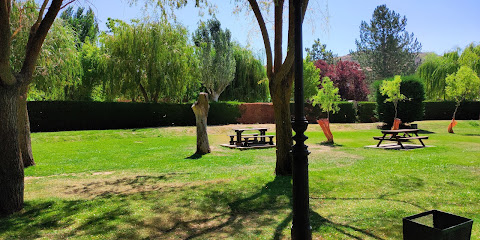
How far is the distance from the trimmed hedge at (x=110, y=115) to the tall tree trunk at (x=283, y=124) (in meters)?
20.6

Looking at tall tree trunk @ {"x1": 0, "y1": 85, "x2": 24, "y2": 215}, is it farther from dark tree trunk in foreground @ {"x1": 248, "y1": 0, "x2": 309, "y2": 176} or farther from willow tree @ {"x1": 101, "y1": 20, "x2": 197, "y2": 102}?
willow tree @ {"x1": 101, "y1": 20, "x2": 197, "y2": 102}

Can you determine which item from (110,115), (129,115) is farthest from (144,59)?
(110,115)

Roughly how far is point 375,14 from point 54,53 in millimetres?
46485

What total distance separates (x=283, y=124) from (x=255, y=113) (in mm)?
24412

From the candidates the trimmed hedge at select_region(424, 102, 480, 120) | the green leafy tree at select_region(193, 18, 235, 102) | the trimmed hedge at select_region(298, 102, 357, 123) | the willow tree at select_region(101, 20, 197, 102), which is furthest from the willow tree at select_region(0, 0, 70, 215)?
the trimmed hedge at select_region(424, 102, 480, 120)

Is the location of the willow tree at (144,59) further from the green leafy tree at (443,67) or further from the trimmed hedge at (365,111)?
the green leafy tree at (443,67)

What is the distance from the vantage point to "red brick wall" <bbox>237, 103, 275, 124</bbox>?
104 ft

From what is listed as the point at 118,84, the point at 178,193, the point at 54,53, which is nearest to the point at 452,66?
the point at 118,84

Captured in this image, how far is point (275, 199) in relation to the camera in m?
6.32

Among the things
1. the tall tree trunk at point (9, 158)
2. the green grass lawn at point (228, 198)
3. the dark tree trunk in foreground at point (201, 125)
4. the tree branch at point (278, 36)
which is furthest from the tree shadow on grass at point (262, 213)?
the dark tree trunk in foreground at point (201, 125)

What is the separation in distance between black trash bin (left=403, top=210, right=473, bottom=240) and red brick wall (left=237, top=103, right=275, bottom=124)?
90.9 feet

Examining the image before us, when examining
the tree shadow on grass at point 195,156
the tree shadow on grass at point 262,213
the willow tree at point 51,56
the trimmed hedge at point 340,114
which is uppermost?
the willow tree at point 51,56

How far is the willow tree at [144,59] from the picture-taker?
26.3m

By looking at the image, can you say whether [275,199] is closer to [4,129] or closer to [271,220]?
[271,220]
